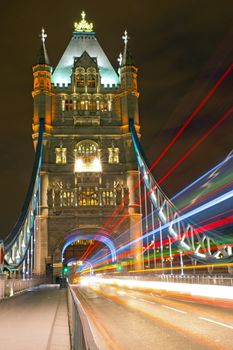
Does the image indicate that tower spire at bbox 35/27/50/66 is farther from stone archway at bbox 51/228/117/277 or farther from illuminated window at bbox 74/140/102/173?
stone archway at bbox 51/228/117/277

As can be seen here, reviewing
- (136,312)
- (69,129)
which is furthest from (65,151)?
(136,312)

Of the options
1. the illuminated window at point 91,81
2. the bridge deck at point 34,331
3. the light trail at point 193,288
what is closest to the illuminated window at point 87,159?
the illuminated window at point 91,81

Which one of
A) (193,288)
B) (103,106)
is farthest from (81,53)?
(193,288)

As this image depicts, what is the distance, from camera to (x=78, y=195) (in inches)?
2574

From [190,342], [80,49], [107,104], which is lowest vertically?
[190,342]

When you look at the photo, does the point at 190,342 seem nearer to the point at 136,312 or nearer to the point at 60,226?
the point at 136,312

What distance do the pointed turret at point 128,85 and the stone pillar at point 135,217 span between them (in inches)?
356

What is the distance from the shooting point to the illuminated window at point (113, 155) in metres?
67.0

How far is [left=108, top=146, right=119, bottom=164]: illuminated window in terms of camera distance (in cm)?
6700

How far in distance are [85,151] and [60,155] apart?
3.64 metres

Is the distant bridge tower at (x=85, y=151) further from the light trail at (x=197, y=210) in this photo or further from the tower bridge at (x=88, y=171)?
the light trail at (x=197, y=210)

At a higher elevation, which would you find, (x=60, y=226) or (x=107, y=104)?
(x=107, y=104)

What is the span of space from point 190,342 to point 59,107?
62.1m

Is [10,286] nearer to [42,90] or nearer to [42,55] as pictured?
[42,90]
